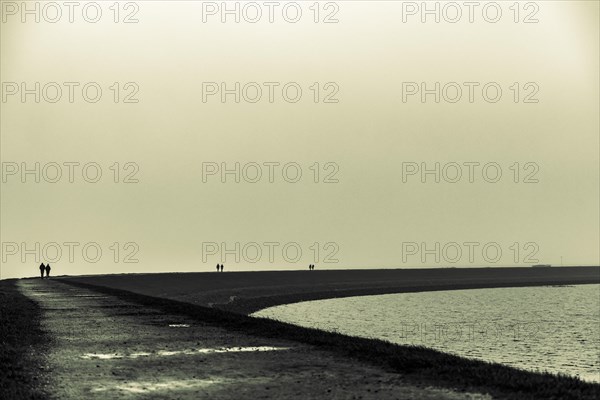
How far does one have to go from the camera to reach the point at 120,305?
4209cm

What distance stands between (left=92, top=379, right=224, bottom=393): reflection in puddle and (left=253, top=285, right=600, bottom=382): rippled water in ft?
54.9

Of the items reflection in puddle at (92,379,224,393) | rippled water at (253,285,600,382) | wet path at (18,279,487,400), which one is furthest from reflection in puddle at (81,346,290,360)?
rippled water at (253,285,600,382)

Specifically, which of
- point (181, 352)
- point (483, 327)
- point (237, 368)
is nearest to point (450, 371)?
point (237, 368)

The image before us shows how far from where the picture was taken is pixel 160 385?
15117 mm

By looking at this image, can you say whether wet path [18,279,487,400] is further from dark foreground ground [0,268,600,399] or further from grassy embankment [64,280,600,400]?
grassy embankment [64,280,600,400]

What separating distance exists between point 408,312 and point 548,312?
43.2 ft

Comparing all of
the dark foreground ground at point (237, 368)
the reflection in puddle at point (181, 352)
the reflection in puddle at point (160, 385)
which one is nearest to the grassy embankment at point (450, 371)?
the dark foreground ground at point (237, 368)

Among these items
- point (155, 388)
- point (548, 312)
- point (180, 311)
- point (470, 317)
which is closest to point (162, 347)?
point (155, 388)

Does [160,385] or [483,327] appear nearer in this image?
[160,385]

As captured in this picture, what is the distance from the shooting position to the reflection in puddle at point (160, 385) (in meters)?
14.6

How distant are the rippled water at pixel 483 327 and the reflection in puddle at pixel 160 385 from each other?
16.7 m

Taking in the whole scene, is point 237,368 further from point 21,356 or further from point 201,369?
point 21,356

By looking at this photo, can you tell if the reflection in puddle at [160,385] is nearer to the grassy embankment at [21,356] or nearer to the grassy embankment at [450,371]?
the grassy embankment at [21,356]

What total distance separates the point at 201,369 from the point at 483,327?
36565mm
